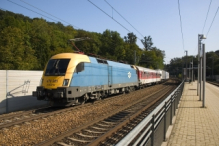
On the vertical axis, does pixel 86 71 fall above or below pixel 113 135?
above

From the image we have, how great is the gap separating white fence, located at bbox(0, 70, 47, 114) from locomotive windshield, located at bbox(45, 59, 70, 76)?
2.22 m

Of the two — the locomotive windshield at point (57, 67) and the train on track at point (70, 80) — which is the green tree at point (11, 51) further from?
the locomotive windshield at point (57, 67)

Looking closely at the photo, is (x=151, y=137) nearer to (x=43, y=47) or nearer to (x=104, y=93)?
(x=104, y=93)

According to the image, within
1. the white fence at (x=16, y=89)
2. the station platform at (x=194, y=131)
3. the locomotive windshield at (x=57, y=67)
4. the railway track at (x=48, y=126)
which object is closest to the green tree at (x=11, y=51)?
the white fence at (x=16, y=89)

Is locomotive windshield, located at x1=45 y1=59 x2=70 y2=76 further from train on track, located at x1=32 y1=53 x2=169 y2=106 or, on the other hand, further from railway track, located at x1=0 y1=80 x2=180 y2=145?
railway track, located at x1=0 y1=80 x2=180 y2=145

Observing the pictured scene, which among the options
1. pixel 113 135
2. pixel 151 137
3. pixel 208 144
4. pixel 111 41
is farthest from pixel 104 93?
pixel 111 41

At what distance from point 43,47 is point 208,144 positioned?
4741 centimetres

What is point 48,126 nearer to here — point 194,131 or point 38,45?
point 194,131

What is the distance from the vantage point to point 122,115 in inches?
403

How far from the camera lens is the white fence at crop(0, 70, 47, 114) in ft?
39.2

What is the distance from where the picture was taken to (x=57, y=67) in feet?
39.8

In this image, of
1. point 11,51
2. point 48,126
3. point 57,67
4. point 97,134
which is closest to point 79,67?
point 57,67

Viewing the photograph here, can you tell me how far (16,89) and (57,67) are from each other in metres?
3.09

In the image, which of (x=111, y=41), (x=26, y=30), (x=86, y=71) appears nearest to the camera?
(x=86, y=71)
